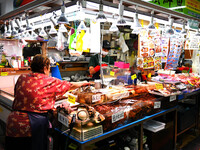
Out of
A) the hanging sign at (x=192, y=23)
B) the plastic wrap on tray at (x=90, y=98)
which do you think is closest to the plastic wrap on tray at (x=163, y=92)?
the plastic wrap on tray at (x=90, y=98)

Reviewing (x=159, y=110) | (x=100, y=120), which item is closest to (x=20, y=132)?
(x=100, y=120)

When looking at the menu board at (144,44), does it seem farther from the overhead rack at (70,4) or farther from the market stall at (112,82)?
the overhead rack at (70,4)

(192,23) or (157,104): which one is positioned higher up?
(192,23)

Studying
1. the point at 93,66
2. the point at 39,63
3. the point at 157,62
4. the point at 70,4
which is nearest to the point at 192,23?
the point at 157,62

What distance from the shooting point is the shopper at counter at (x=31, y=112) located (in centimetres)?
196

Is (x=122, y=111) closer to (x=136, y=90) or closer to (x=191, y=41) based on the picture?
(x=136, y=90)

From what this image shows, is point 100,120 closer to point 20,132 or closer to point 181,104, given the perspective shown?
point 20,132

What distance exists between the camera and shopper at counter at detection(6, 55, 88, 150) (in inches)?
77.2

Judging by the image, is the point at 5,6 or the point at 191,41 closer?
the point at 191,41

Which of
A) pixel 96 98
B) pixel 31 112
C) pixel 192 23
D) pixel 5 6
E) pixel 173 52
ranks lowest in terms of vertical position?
pixel 31 112

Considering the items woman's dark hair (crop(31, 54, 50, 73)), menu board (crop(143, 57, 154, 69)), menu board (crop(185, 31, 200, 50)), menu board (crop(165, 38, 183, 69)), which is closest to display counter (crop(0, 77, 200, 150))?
woman's dark hair (crop(31, 54, 50, 73))

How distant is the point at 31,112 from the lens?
1.98 metres

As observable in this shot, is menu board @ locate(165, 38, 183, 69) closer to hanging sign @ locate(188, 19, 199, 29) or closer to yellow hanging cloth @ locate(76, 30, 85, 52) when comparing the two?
hanging sign @ locate(188, 19, 199, 29)

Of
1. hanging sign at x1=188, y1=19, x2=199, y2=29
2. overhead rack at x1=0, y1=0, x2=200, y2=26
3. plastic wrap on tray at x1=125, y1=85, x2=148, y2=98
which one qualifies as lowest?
plastic wrap on tray at x1=125, y1=85, x2=148, y2=98
